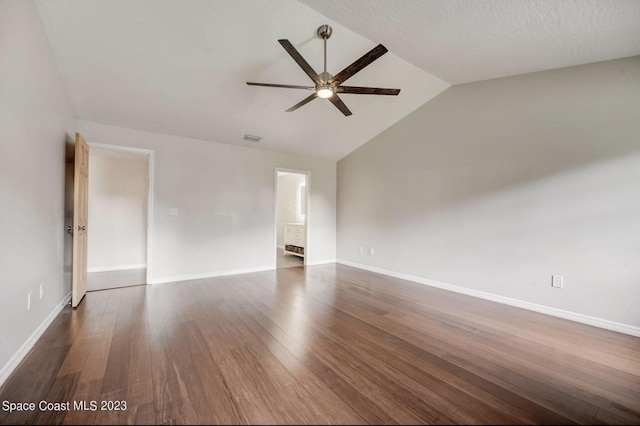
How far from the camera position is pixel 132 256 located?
543cm

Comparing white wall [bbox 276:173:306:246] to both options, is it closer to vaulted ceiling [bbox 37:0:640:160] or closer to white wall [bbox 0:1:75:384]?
vaulted ceiling [bbox 37:0:640:160]

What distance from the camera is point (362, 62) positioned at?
220cm

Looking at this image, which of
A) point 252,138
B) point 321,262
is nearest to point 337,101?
point 252,138

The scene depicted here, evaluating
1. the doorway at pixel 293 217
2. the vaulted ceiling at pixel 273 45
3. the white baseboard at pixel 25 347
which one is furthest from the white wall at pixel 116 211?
the doorway at pixel 293 217

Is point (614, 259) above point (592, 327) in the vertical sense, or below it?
above

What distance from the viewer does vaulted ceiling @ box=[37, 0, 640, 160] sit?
6.99 feet

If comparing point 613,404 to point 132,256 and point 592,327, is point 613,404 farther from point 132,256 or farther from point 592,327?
point 132,256

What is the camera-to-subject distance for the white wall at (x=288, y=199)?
7934 millimetres

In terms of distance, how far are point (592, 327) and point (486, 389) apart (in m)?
2.03

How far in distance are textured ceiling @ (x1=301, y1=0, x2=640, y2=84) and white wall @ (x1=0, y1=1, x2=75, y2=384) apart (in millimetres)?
2281

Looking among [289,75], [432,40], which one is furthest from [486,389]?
[289,75]

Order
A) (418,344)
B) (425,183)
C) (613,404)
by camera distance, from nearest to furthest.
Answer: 1. (613,404)
2. (418,344)
3. (425,183)

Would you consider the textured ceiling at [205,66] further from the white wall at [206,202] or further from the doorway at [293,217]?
the doorway at [293,217]

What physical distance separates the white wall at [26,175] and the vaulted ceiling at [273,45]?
406 millimetres
